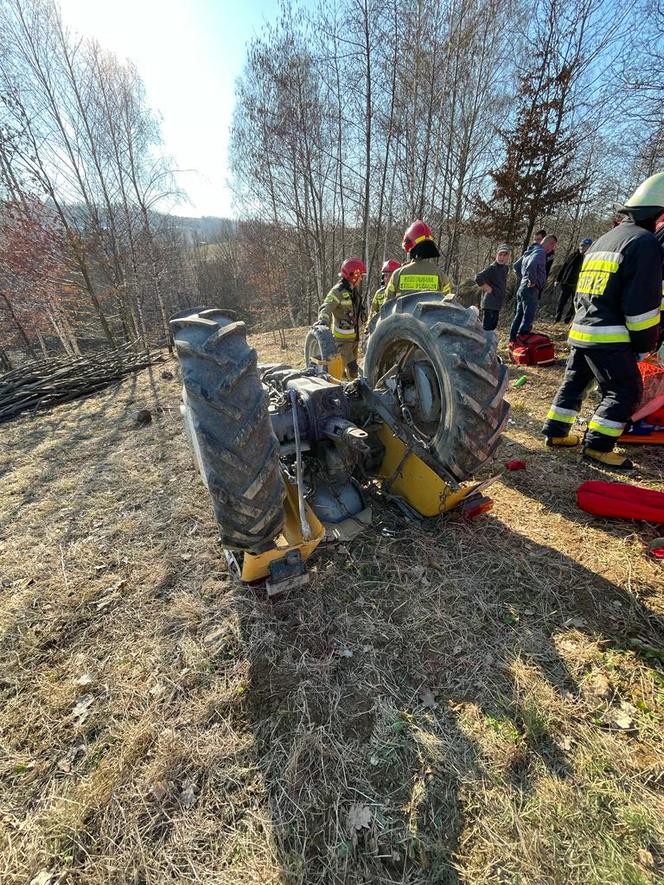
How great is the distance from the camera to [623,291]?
10.8ft

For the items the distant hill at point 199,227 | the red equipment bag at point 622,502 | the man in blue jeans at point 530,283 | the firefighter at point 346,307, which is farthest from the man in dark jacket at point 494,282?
the distant hill at point 199,227

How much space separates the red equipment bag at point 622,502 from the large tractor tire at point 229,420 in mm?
2615

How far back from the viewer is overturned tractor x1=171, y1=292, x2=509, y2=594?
5.57ft

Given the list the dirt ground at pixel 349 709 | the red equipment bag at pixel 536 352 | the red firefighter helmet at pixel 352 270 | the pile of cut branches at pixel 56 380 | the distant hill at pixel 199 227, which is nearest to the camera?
the dirt ground at pixel 349 709

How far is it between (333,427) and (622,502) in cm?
231

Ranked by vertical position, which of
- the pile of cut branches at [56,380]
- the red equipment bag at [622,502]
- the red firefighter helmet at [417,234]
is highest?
the red firefighter helmet at [417,234]

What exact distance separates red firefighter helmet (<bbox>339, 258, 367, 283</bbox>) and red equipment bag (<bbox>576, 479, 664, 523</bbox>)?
4440 millimetres

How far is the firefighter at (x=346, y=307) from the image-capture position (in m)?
5.80

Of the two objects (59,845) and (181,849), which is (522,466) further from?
(59,845)

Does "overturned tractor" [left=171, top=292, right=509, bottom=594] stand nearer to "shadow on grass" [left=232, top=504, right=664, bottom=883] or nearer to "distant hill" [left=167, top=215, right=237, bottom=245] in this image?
"shadow on grass" [left=232, top=504, right=664, bottom=883]

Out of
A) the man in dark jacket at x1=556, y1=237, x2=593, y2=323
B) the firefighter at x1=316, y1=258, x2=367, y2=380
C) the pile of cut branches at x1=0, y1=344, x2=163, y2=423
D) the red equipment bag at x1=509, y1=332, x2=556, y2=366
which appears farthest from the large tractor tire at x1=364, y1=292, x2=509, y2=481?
the man in dark jacket at x1=556, y1=237, x2=593, y2=323

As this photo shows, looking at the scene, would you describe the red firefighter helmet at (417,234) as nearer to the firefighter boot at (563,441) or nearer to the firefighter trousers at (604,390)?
the firefighter trousers at (604,390)

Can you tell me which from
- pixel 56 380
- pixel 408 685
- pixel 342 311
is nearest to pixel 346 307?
pixel 342 311

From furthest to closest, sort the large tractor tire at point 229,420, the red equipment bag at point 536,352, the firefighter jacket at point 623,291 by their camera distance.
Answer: the red equipment bag at point 536,352 → the firefighter jacket at point 623,291 → the large tractor tire at point 229,420
